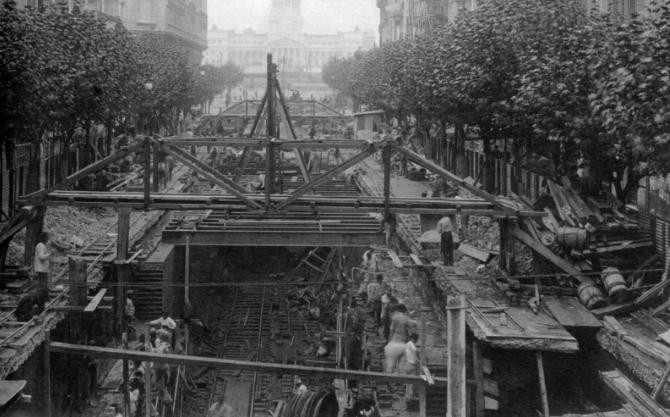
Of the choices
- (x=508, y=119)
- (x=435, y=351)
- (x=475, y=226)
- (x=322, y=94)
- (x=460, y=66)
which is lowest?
(x=435, y=351)

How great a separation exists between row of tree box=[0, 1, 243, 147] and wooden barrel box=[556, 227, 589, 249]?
13.6m

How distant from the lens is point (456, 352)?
9000mm

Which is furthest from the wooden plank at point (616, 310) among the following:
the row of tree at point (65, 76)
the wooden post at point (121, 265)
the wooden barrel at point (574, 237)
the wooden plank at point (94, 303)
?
the row of tree at point (65, 76)

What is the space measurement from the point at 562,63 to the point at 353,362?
9025mm

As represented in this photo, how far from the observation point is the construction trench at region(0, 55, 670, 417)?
47.1ft

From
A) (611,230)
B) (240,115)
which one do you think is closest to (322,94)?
(240,115)

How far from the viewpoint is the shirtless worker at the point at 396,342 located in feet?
50.2

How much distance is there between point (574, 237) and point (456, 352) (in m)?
9.30

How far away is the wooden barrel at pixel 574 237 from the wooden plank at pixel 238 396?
851 centimetres

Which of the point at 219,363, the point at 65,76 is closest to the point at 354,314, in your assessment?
the point at 65,76

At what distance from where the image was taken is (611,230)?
1805 centimetres

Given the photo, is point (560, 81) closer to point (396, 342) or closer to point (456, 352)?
point (396, 342)

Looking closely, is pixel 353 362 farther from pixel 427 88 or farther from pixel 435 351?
pixel 427 88

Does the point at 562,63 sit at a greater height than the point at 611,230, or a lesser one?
greater
